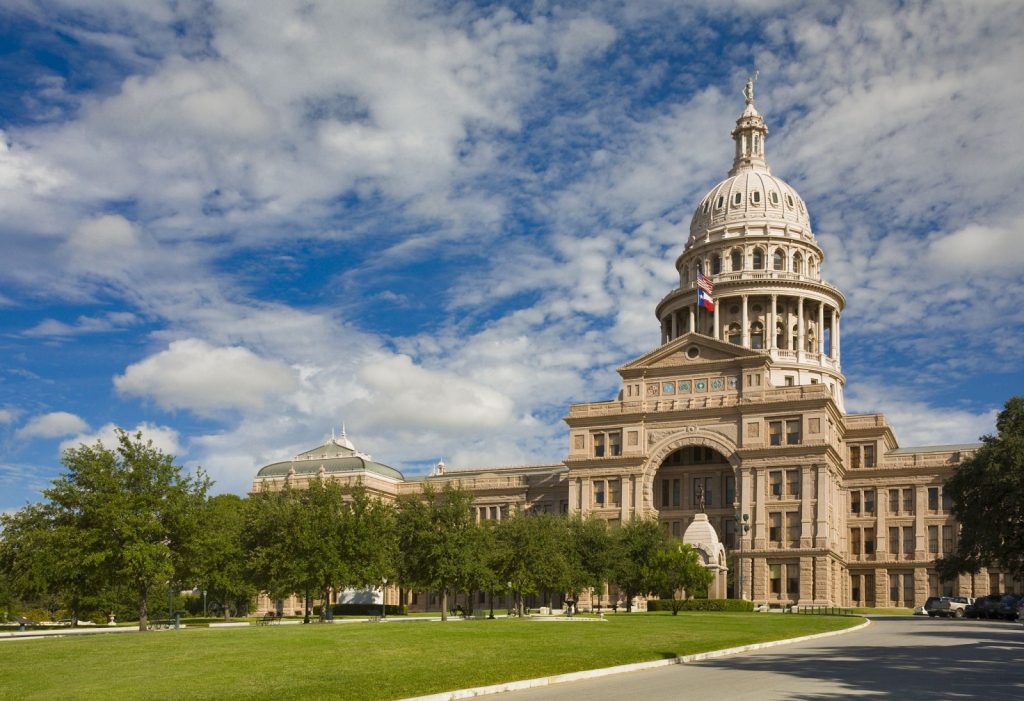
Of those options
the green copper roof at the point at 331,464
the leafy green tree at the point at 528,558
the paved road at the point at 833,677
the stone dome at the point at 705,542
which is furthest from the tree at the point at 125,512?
the green copper roof at the point at 331,464

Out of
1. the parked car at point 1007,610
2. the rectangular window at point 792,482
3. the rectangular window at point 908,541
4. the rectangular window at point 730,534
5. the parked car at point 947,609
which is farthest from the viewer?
the rectangular window at point 908,541

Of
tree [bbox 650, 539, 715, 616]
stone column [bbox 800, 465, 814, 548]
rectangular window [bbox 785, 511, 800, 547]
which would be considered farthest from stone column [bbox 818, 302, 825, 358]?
tree [bbox 650, 539, 715, 616]

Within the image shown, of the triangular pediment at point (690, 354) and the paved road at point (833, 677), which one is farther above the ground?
the triangular pediment at point (690, 354)

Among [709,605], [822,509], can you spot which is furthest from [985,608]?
[822,509]

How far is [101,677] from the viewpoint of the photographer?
86.2ft

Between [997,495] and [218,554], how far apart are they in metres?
47.0

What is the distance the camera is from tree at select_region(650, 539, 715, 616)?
75.2 meters

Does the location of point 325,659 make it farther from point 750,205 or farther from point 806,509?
point 750,205

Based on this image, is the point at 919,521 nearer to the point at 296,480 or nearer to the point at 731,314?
the point at 731,314

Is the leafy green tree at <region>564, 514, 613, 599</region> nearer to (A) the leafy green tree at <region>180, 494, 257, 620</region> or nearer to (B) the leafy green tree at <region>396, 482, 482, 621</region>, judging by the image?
(B) the leafy green tree at <region>396, 482, 482, 621</region>

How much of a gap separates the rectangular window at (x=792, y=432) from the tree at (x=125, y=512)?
194 feet

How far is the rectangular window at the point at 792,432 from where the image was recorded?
98.7 m

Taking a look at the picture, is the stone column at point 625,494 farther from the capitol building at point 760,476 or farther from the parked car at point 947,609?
the parked car at point 947,609

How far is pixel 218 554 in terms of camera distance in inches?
2387
